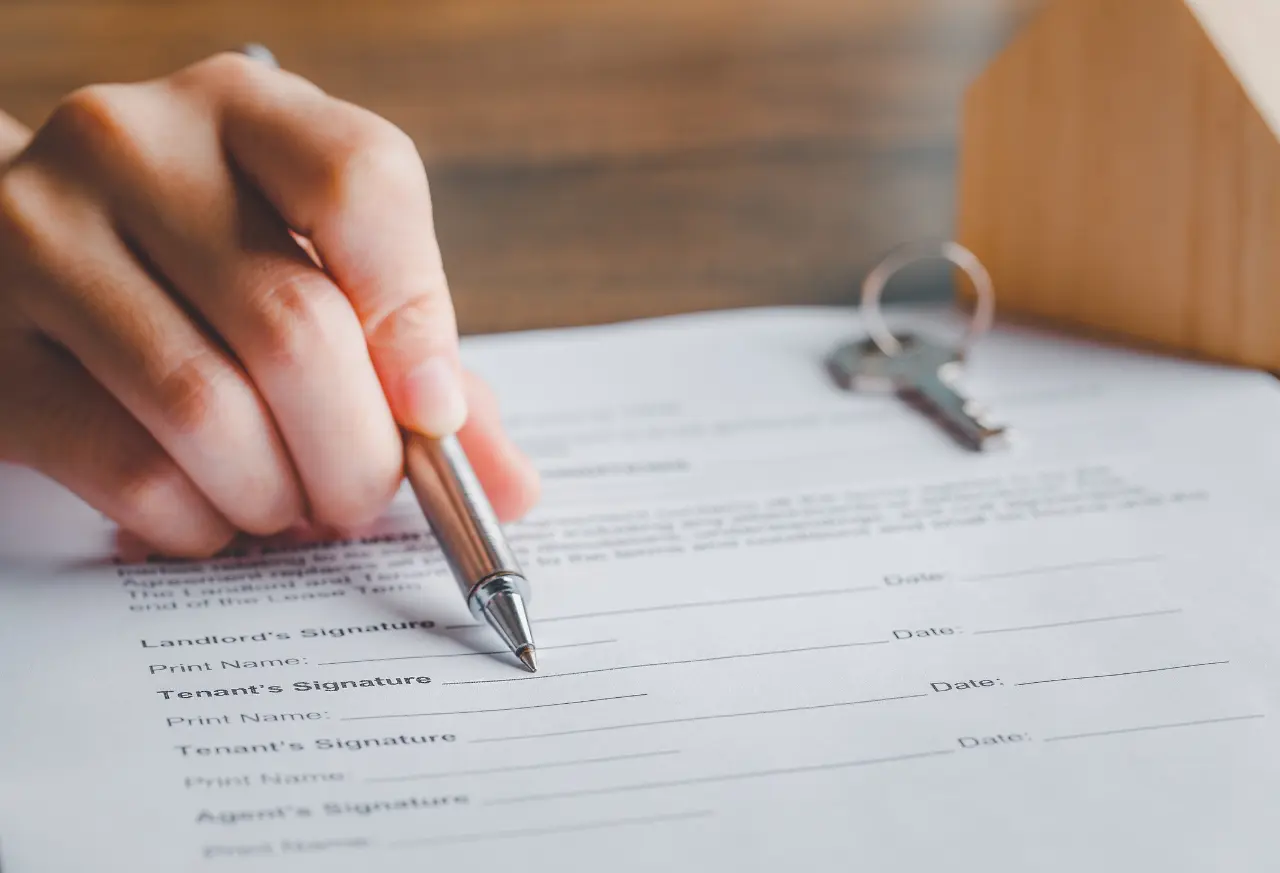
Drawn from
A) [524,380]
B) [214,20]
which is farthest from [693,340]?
[214,20]

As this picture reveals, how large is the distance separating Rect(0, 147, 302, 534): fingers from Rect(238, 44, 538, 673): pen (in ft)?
0.14

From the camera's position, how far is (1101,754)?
287 millimetres

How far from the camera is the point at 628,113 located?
0.76m

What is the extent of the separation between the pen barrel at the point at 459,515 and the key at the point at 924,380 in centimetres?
18

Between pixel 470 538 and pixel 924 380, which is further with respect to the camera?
pixel 924 380

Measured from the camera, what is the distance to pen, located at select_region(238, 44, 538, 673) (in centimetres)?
33

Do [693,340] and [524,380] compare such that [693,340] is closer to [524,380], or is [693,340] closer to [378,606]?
[524,380]

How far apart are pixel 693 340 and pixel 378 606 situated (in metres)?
0.22

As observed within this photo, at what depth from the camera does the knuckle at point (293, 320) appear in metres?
0.36

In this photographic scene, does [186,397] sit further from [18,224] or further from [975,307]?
[975,307]

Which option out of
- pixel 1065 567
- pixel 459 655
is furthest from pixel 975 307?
pixel 459 655

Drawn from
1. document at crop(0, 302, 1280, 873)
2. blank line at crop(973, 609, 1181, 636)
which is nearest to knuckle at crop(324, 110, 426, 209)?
document at crop(0, 302, 1280, 873)

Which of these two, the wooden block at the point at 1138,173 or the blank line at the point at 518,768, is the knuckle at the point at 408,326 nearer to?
the blank line at the point at 518,768

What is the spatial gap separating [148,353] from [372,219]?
8 cm
